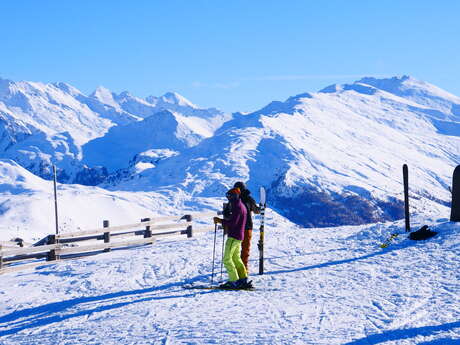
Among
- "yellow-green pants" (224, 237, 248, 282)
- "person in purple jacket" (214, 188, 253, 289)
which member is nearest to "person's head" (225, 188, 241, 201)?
"person in purple jacket" (214, 188, 253, 289)

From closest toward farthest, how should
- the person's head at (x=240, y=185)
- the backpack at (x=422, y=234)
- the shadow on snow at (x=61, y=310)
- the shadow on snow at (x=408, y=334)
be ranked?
1. the shadow on snow at (x=408, y=334)
2. the shadow on snow at (x=61, y=310)
3. the person's head at (x=240, y=185)
4. the backpack at (x=422, y=234)

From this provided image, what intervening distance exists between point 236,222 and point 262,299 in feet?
5.65

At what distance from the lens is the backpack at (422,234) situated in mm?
16344

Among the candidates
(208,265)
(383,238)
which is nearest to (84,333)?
(208,265)

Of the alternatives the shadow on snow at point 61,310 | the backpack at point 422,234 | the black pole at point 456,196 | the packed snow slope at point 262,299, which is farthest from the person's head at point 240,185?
the black pole at point 456,196

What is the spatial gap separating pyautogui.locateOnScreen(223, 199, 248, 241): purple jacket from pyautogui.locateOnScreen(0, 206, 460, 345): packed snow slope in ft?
4.39

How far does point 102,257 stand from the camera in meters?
18.9

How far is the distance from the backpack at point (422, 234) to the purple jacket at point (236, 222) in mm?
7371

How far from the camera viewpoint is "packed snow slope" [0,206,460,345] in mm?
8938

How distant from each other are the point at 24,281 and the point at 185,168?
6846 inches

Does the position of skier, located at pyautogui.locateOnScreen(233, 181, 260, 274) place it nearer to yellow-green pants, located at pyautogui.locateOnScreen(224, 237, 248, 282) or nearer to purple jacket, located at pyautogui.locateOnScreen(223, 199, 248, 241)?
yellow-green pants, located at pyautogui.locateOnScreen(224, 237, 248, 282)

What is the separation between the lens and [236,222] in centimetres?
1148

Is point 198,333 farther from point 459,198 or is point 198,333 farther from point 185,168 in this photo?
point 185,168

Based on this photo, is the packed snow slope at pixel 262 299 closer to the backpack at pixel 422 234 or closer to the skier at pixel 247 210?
the backpack at pixel 422 234
